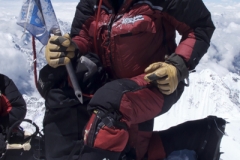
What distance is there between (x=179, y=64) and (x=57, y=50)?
1.06 metres

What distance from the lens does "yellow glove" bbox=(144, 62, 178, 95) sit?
264cm

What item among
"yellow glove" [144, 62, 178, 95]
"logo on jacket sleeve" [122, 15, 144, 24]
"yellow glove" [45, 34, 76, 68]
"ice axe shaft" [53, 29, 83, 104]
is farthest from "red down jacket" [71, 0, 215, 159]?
"yellow glove" [45, 34, 76, 68]

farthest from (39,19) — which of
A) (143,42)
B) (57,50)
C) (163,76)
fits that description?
(163,76)

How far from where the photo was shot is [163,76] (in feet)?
8.70

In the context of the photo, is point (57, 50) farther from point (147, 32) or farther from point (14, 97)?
point (14, 97)

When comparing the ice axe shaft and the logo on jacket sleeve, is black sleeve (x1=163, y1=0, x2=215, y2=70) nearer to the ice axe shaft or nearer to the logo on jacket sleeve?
the logo on jacket sleeve

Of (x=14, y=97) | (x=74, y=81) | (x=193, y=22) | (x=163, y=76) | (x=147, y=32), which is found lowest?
(x=14, y=97)

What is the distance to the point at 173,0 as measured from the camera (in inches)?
114

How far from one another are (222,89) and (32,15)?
188 m

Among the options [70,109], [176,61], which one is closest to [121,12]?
[176,61]

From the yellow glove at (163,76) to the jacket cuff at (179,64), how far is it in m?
0.07

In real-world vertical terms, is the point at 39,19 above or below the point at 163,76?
above

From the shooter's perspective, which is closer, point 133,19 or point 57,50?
point 57,50

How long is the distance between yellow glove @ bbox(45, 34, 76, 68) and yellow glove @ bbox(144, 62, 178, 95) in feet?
2.37
